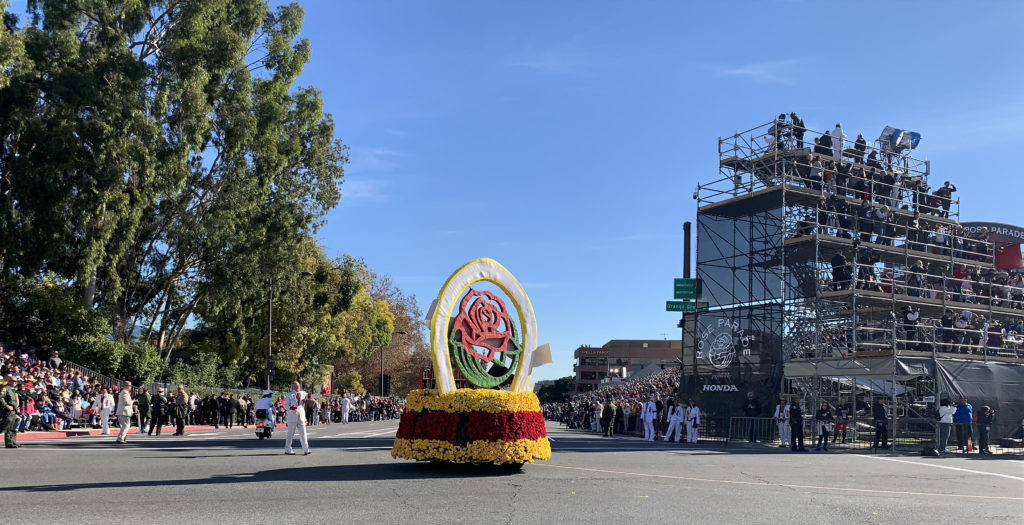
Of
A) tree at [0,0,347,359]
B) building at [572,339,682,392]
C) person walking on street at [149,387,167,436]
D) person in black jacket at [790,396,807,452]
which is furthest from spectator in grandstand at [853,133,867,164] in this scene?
building at [572,339,682,392]

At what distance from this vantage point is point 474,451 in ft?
47.0

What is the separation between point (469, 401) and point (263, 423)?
38.6 feet

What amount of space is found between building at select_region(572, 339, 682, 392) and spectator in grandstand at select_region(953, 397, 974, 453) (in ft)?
393

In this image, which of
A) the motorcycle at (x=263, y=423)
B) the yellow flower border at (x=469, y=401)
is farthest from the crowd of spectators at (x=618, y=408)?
the yellow flower border at (x=469, y=401)

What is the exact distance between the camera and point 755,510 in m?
10.2

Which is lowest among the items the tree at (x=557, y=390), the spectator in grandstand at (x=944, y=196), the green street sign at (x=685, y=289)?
the tree at (x=557, y=390)

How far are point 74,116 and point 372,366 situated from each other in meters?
50.0

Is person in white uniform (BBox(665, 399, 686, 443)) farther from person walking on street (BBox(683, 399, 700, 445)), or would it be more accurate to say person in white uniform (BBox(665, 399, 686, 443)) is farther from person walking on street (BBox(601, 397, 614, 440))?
person walking on street (BBox(601, 397, 614, 440))

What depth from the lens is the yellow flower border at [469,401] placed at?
48.3ft

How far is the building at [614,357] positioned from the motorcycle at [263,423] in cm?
12126

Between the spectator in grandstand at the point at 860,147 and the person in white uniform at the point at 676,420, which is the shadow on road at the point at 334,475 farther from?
the spectator in grandstand at the point at 860,147

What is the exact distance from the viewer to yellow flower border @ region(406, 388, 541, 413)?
48.3 feet

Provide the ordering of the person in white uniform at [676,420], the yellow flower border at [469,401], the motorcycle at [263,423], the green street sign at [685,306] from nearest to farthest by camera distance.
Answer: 1. the yellow flower border at [469,401]
2. the motorcycle at [263,423]
3. the person in white uniform at [676,420]
4. the green street sign at [685,306]

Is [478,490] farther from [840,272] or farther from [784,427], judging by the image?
[840,272]
